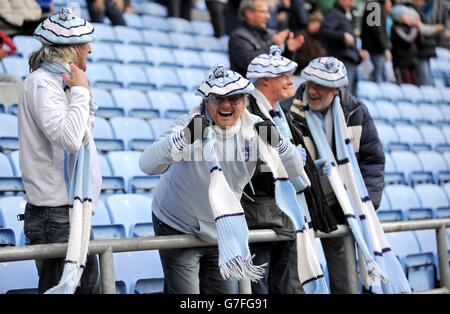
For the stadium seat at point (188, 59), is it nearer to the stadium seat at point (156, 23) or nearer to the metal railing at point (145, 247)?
the stadium seat at point (156, 23)

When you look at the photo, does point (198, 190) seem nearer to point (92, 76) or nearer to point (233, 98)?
point (233, 98)

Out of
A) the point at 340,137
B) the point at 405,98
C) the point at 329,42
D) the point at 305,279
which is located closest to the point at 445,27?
the point at 405,98

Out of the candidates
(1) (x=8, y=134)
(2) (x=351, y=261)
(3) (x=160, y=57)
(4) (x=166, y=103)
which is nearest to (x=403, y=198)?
(4) (x=166, y=103)

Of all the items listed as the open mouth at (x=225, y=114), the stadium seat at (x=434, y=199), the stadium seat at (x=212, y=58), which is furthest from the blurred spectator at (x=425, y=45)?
the open mouth at (x=225, y=114)

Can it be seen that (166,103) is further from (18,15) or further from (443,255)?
(443,255)

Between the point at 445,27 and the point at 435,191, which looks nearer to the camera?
the point at 435,191

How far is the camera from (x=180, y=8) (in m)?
9.87

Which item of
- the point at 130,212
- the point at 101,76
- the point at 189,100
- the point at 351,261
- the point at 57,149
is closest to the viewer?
the point at 57,149

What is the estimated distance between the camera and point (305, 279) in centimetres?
358

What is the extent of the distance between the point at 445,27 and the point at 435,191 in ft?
19.3

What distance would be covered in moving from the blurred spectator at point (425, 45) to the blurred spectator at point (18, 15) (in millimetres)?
5771

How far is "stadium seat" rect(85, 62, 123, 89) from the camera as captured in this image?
278 inches

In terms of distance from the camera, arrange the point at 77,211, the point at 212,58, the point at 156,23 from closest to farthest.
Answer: the point at 77,211, the point at 212,58, the point at 156,23

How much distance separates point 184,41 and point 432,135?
10.3ft
